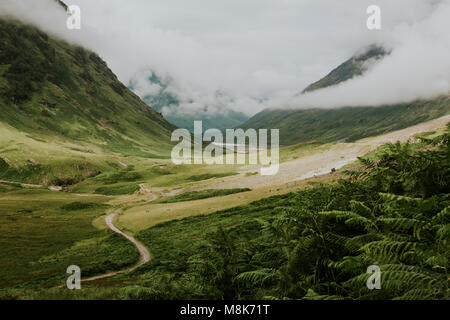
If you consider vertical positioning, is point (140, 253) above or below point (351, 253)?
below

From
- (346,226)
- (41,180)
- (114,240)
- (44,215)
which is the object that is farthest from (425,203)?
(41,180)

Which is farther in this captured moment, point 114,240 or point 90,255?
→ point 114,240

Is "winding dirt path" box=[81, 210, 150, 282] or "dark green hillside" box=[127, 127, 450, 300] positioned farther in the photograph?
"winding dirt path" box=[81, 210, 150, 282]

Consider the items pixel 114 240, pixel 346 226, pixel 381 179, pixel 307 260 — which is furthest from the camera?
pixel 114 240

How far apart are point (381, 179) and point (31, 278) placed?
116ft

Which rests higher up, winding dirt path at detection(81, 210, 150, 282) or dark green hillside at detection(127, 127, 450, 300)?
dark green hillside at detection(127, 127, 450, 300)

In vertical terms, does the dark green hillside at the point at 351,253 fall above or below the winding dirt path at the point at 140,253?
above

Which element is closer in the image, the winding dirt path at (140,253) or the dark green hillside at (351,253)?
the dark green hillside at (351,253)

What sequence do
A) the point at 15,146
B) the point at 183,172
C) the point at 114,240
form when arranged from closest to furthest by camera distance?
the point at 114,240 → the point at 183,172 → the point at 15,146

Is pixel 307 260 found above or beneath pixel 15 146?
beneath

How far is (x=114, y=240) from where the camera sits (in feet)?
153

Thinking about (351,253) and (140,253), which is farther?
(140,253)
